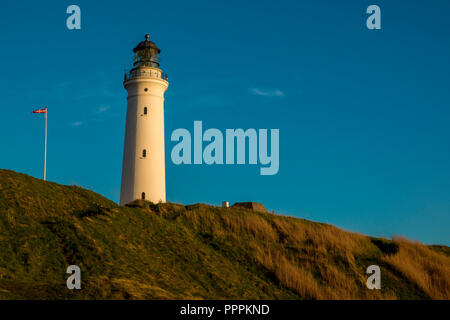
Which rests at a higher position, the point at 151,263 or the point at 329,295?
the point at 151,263

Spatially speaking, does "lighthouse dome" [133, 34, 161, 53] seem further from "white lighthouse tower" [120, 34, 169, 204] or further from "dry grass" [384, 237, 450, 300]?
"dry grass" [384, 237, 450, 300]

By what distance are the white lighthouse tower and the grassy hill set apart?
1423 cm

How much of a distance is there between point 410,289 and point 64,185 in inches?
597

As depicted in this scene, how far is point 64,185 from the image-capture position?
21.4 metres

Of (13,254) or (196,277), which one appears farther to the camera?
(196,277)

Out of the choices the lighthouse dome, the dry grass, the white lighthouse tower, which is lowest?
the dry grass

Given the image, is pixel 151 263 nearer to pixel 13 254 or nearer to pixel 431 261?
pixel 13 254

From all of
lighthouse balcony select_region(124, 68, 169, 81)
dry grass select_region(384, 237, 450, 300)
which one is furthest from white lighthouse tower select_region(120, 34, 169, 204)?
dry grass select_region(384, 237, 450, 300)

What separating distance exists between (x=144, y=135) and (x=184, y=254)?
23.3 metres

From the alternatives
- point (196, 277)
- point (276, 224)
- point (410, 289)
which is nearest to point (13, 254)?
point (196, 277)

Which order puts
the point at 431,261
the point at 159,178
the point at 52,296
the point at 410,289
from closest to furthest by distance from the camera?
the point at 52,296, the point at 410,289, the point at 431,261, the point at 159,178

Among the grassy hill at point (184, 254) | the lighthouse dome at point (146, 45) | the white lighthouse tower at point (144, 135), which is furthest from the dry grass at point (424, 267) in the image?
the lighthouse dome at point (146, 45)

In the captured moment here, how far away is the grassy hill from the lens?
12.2 meters

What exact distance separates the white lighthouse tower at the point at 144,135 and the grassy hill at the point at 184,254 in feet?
46.7
